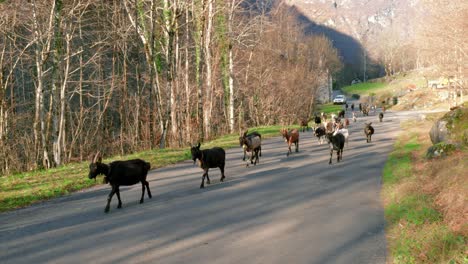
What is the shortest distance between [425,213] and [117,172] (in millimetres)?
7465

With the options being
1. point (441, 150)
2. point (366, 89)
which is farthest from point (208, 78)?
point (366, 89)

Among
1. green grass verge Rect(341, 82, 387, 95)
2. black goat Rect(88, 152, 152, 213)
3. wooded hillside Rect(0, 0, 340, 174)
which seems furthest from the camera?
green grass verge Rect(341, 82, 387, 95)

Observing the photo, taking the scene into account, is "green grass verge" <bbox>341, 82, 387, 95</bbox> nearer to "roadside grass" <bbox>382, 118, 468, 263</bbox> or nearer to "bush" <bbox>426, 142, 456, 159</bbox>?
"bush" <bbox>426, 142, 456, 159</bbox>

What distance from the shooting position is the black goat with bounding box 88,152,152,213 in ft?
33.3

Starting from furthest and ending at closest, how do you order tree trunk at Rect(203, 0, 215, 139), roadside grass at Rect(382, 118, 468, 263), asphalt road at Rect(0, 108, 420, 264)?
1. tree trunk at Rect(203, 0, 215, 139)
2. asphalt road at Rect(0, 108, 420, 264)
3. roadside grass at Rect(382, 118, 468, 263)

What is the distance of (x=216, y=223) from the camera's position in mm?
9047

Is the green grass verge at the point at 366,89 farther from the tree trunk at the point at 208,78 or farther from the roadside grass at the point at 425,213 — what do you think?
the roadside grass at the point at 425,213

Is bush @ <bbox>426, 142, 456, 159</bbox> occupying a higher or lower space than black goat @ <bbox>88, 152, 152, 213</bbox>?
lower

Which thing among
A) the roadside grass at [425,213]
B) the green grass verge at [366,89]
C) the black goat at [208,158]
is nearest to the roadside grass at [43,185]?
the black goat at [208,158]

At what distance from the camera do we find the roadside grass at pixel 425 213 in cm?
662

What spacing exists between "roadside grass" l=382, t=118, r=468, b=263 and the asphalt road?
0.35m

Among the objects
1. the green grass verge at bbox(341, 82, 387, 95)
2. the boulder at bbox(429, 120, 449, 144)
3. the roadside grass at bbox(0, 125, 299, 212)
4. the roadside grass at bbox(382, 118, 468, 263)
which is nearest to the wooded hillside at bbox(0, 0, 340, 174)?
the roadside grass at bbox(0, 125, 299, 212)

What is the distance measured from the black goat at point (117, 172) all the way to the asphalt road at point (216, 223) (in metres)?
0.66

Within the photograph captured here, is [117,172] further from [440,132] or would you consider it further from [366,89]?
[366,89]
